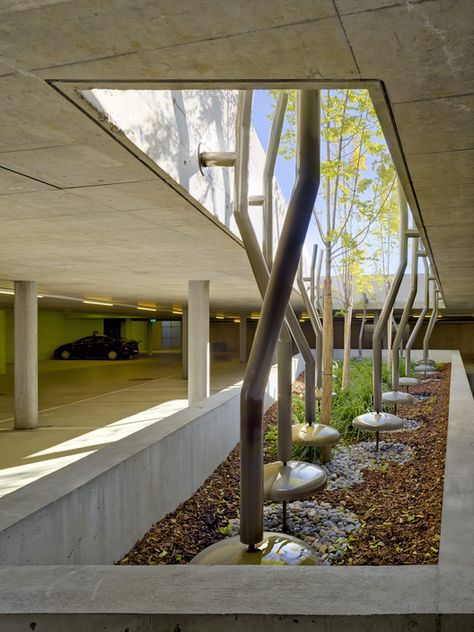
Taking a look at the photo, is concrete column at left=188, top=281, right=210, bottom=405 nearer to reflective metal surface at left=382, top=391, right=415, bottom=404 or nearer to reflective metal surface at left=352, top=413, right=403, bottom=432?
reflective metal surface at left=382, top=391, right=415, bottom=404

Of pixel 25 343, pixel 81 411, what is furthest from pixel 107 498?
pixel 81 411

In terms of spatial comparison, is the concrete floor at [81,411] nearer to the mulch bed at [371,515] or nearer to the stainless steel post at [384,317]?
the mulch bed at [371,515]

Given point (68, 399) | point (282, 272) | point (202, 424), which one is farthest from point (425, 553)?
point (68, 399)

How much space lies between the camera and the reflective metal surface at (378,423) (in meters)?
5.11

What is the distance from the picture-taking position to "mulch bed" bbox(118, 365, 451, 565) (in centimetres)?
338

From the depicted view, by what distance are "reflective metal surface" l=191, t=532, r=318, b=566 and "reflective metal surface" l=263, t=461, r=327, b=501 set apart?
26cm

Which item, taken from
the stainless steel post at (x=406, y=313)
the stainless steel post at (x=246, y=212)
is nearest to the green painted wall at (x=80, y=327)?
the stainless steel post at (x=406, y=313)

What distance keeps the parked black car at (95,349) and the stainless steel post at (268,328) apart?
27532 millimetres

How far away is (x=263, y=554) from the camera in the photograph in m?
2.42

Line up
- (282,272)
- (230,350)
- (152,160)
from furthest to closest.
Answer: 1. (230,350)
2. (152,160)
3. (282,272)

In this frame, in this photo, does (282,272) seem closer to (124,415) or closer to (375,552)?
(375,552)

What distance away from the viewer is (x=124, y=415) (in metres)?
11.4

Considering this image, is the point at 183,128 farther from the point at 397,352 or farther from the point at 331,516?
the point at 397,352

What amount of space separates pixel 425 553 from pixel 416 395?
876 centimetres
